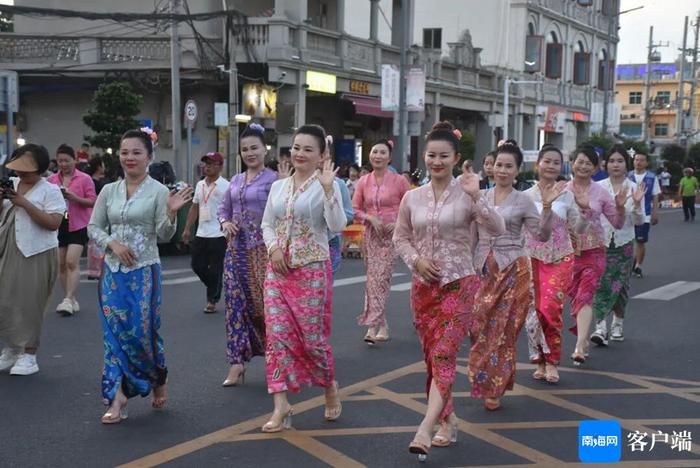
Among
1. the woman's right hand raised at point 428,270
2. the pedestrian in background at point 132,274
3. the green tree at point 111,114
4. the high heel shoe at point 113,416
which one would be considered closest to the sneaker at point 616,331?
the woman's right hand raised at point 428,270

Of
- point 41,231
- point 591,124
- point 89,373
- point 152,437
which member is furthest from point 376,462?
point 591,124

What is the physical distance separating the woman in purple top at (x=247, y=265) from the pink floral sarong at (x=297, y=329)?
1021 mm

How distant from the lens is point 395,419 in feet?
20.4

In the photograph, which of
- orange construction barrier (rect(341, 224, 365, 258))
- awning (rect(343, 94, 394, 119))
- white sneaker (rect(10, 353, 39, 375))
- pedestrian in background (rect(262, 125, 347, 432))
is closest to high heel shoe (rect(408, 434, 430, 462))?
pedestrian in background (rect(262, 125, 347, 432))

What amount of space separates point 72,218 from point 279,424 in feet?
18.1

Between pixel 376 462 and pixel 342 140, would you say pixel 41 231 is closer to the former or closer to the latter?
pixel 376 462

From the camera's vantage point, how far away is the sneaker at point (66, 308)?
Result: 33.8 ft

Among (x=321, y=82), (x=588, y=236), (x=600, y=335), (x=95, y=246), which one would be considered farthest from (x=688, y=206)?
(x=588, y=236)

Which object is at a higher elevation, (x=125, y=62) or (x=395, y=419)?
(x=125, y=62)

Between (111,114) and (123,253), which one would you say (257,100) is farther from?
(123,253)

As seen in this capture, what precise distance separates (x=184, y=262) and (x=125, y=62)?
11.1 metres

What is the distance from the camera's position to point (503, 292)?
6609 mm

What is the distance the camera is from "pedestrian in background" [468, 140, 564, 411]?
6.52 metres

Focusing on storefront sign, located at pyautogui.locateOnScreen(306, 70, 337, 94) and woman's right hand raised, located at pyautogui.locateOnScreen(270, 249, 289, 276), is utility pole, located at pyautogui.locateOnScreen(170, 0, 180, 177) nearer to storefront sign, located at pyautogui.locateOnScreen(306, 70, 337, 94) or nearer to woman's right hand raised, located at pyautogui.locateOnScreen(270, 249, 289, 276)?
storefront sign, located at pyautogui.locateOnScreen(306, 70, 337, 94)
